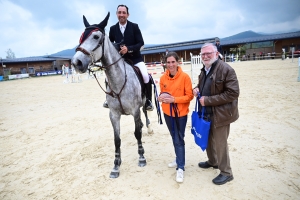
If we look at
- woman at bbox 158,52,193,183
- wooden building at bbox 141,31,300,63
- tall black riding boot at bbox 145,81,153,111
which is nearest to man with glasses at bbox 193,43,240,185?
woman at bbox 158,52,193,183

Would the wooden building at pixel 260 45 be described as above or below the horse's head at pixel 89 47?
above

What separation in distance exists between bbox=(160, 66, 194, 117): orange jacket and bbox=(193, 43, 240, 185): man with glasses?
0.14m

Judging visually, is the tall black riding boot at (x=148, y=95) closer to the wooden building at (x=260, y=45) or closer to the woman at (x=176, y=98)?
the woman at (x=176, y=98)

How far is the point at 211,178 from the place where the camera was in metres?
2.90

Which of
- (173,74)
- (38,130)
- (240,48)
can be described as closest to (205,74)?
(173,74)

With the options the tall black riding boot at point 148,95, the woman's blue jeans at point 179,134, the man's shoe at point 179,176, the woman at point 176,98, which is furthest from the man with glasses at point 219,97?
the tall black riding boot at point 148,95

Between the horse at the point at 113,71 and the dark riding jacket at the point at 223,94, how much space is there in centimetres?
142

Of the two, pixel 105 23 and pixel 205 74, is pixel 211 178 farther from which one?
pixel 105 23

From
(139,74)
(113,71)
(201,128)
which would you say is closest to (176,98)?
(201,128)

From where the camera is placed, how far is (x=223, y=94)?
237 centimetres

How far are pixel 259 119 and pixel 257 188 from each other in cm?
312

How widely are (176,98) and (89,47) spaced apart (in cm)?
146

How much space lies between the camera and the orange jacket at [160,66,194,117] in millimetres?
2662

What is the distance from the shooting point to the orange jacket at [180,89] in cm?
266
